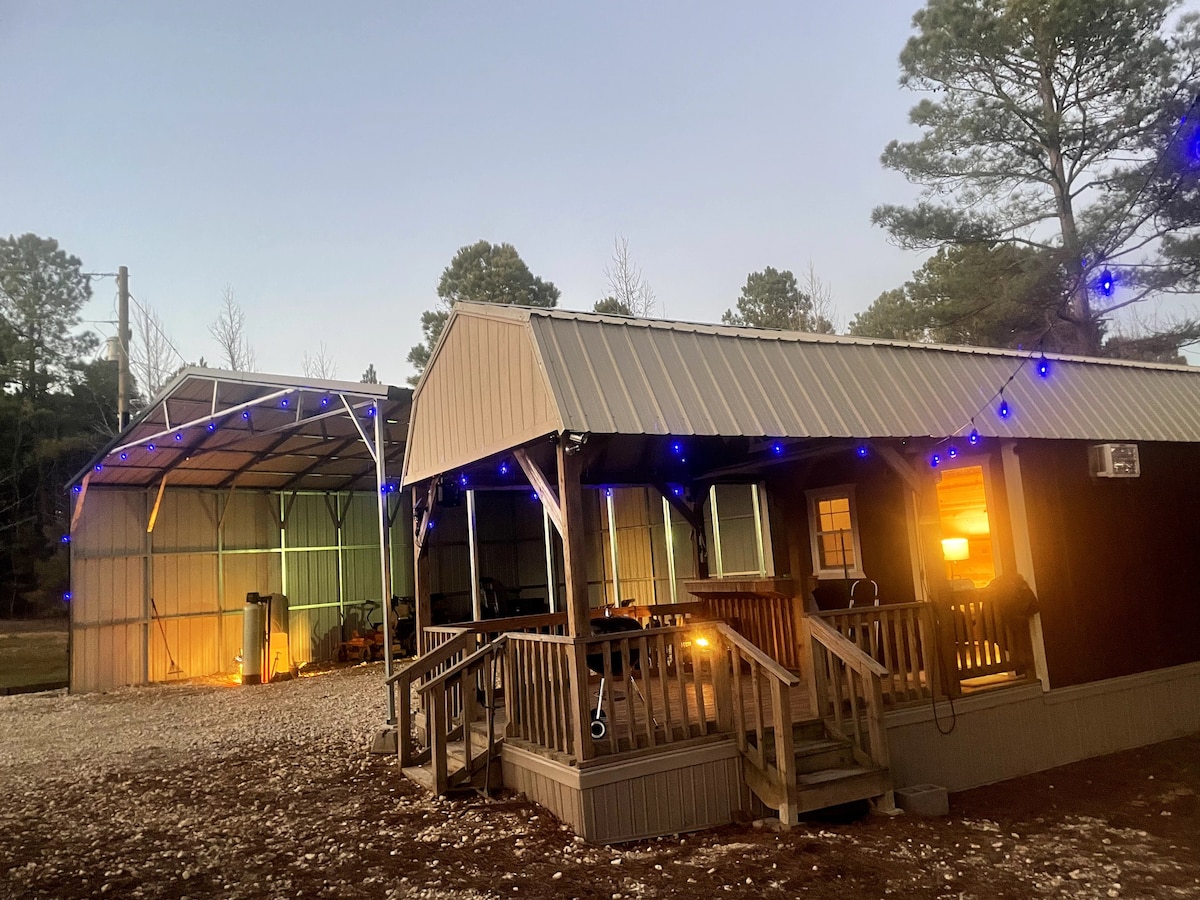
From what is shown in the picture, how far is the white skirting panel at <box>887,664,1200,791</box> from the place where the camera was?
6.03m

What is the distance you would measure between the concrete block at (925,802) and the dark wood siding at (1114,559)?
207cm

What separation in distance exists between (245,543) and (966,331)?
1611 centimetres

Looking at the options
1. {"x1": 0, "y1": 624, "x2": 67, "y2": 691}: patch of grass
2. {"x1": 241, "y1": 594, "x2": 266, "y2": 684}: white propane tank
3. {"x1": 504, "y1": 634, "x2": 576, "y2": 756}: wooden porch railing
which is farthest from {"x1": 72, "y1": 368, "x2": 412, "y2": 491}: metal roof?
{"x1": 0, "y1": 624, "x2": 67, "y2": 691}: patch of grass

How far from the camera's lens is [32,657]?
65.5ft

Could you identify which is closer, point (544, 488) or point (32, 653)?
point (544, 488)

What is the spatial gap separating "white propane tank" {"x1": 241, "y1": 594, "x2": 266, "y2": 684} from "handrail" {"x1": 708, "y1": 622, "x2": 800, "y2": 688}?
393 inches

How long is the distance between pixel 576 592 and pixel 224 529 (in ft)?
39.2

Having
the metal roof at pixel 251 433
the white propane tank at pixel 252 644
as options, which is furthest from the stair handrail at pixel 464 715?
the white propane tank at pixel 252 644

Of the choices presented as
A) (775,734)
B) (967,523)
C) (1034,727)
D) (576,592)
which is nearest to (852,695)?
(775,734)

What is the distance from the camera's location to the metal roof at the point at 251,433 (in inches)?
419

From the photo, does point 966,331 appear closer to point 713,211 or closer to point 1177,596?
point 1177,596

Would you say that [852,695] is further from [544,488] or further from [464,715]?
[464,715]

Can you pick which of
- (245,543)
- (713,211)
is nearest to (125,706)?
(245,543)

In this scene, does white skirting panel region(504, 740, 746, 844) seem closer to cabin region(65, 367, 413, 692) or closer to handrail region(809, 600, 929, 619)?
handrail region(809, 600, 929, 619)
